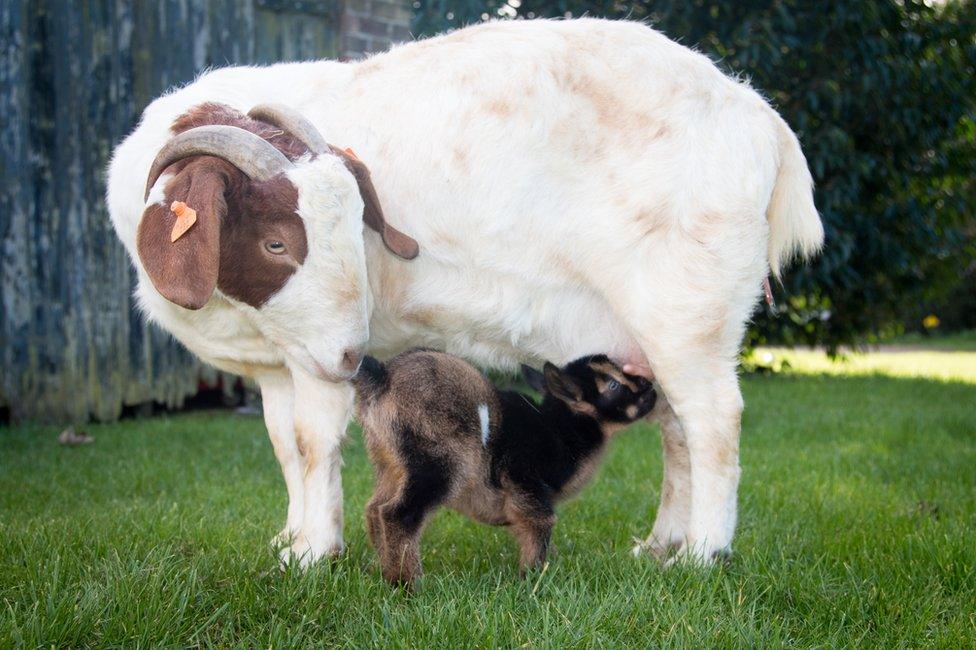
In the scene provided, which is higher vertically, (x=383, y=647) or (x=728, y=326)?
(x=728, y=326)

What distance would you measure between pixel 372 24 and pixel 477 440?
18.3 feet

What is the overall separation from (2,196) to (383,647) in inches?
210

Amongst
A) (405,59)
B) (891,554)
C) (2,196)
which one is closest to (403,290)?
(405,59)

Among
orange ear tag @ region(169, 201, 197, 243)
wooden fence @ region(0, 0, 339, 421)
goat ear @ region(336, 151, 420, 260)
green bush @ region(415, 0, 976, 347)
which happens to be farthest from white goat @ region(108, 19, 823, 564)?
green bush @ region(415, 0, 976, 347)

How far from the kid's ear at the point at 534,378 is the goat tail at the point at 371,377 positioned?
0.66 meters

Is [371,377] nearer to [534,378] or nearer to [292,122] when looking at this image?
[534,378]

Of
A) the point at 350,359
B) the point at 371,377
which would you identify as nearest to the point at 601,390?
the point at 371,377

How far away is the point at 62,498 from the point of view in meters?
4.40

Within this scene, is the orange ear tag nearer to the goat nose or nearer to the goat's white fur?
the goat nose

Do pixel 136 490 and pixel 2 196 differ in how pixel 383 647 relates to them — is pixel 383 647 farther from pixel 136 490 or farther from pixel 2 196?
pixel 2 196

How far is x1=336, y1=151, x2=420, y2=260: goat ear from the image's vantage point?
3.00 meters

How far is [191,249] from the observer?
8.74 feet

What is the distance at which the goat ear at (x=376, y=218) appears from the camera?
118 inches

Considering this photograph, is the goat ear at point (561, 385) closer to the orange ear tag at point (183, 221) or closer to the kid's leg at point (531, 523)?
the kid's leg at point (531, 523)
